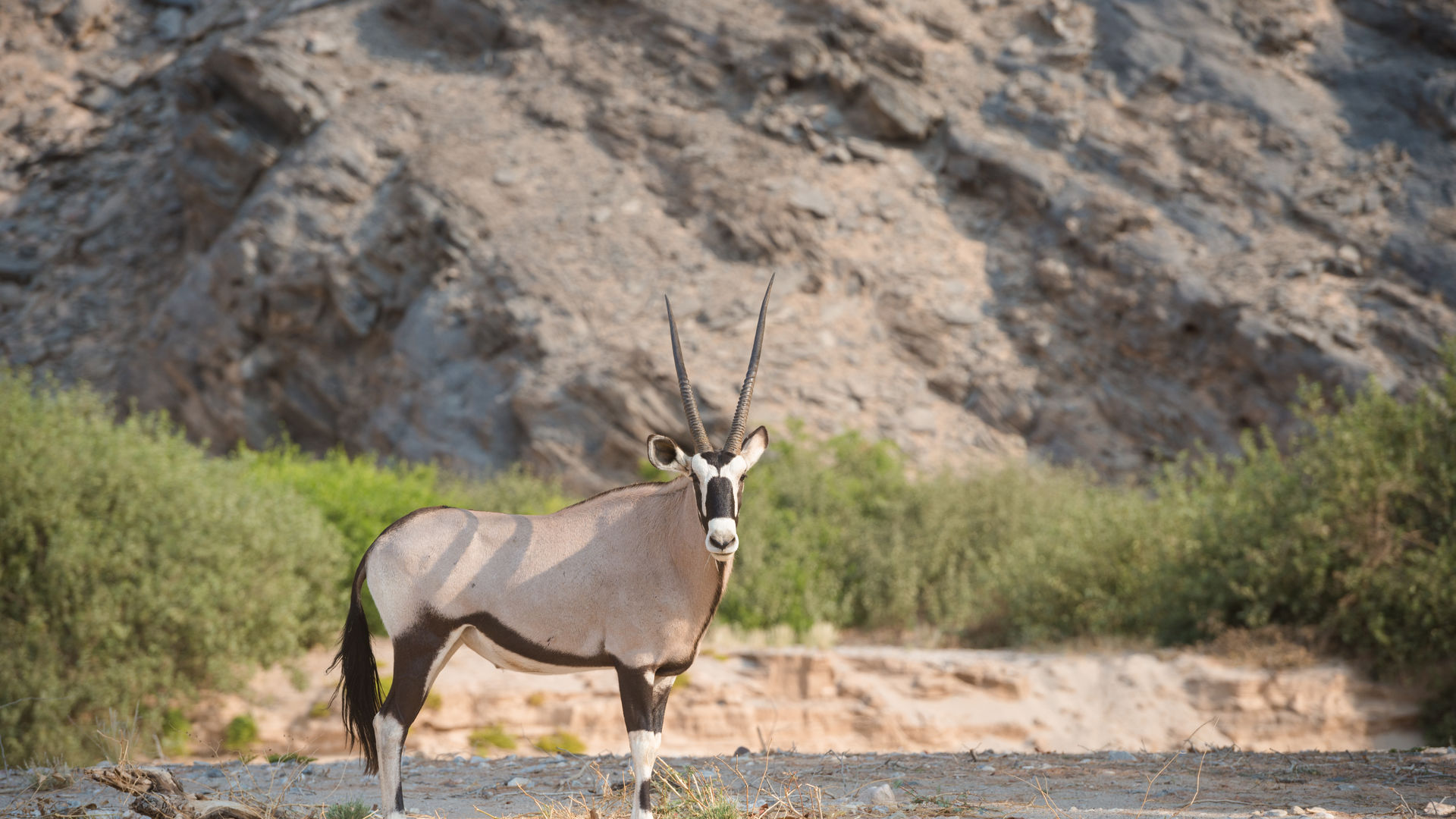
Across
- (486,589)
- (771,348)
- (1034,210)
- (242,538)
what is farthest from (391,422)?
(486,589)

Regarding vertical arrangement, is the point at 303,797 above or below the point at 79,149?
above

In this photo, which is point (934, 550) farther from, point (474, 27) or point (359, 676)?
point (474, 27)

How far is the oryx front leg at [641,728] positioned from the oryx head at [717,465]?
0.76 meters

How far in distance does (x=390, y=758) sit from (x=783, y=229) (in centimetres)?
2458

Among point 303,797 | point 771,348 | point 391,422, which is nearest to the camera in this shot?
point 303,797

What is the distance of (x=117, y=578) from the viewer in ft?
49.9

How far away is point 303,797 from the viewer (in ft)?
25.5

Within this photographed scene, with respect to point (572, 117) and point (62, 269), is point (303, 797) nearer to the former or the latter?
point (572, 117)

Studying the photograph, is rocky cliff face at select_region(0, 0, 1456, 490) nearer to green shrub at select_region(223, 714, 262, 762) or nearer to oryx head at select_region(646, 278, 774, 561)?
green shrub at select_region(223, 714, 262, 762)

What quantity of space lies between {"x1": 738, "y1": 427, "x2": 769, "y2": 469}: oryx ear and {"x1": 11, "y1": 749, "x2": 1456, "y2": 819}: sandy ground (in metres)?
1.92

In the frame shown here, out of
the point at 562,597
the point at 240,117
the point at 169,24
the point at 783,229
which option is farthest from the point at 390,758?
the point at 169,24

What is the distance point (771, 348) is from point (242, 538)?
1393cm

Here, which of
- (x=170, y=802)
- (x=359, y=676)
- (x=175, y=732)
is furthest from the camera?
(x=175, y=732)

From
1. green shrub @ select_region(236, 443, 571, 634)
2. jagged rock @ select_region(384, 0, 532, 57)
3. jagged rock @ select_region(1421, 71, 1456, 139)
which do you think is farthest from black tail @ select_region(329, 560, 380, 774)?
jagged rock @ select_region(1421, 71, 1456, 139)
